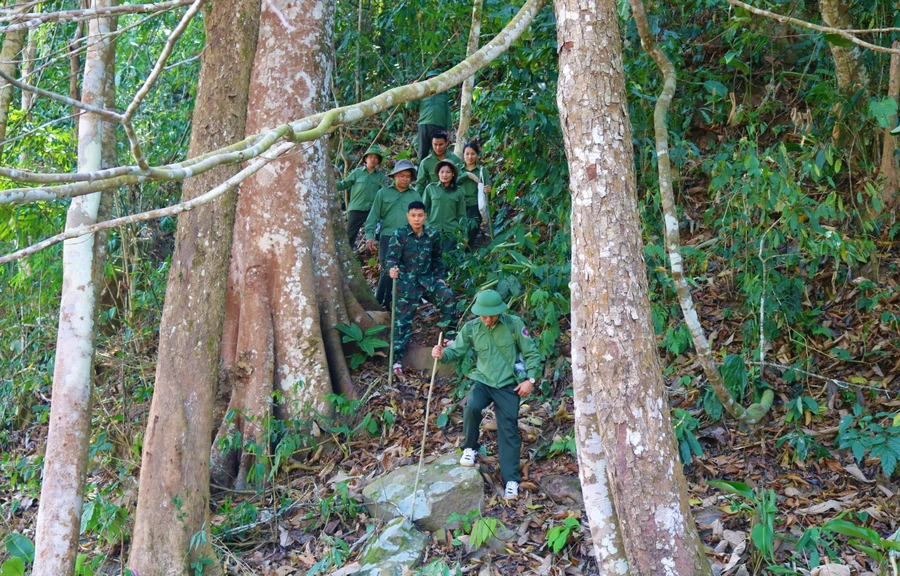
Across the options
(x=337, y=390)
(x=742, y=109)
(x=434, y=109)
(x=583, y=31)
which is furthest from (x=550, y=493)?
(x=434, y=109)

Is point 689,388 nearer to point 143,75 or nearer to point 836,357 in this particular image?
point 836,357

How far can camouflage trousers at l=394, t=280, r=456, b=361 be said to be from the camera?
8570 mm

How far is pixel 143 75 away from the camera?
12.5m

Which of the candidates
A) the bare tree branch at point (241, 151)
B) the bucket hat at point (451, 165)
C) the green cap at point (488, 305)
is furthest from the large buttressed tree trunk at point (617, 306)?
the bucket hat at point (451, 165)

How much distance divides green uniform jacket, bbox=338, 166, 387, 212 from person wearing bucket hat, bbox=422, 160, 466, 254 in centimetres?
121

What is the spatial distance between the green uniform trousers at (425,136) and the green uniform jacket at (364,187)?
2.64ft

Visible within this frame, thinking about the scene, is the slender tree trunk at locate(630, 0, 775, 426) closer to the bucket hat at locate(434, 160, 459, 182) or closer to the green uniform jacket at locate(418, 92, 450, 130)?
the bucket hat at locate(434, 160, 459, 182)

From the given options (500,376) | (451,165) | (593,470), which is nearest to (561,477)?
(500,376)

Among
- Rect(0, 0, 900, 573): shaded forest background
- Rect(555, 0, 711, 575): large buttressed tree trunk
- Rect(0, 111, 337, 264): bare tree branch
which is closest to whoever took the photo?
Rect(0, 111, 337, 264): bare tree branch

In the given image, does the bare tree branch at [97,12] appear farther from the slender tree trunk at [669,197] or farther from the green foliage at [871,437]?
the green foliage at [871,437]

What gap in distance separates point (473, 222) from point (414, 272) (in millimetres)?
1253

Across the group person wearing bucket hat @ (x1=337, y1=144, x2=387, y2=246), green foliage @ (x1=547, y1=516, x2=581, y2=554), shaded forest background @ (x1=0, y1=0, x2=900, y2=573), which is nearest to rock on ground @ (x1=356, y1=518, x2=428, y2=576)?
shaded forest background @ (x1=0, y1=0, x2=900, y2=573)

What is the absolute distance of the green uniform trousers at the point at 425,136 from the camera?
36.9ft

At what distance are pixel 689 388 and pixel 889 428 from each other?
67.0 inches
